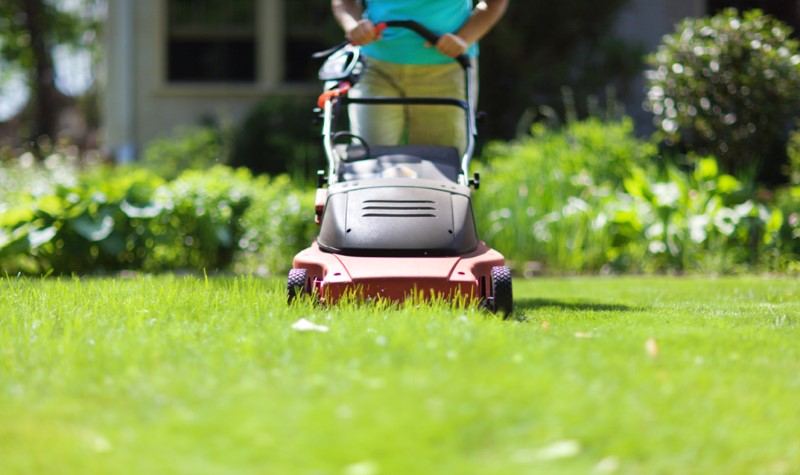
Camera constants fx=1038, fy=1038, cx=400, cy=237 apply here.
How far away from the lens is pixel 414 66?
15.3ft

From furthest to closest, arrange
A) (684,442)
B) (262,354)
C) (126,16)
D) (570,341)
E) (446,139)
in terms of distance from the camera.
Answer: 1. (126,16)
2. (446,139)
3. (570,341)
4. (262,354)
5. (684,442)

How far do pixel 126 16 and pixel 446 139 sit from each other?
8598 millimetres

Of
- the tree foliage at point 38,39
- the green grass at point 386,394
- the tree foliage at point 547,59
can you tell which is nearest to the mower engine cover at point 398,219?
the green grass at point 386,394

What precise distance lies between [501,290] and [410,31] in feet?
4.51

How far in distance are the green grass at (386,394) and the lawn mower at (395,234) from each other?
19 centimetres

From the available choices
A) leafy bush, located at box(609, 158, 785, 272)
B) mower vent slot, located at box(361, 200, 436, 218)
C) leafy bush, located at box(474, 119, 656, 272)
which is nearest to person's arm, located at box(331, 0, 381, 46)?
mower vent slot, located at box(361, 200, 436, 218)

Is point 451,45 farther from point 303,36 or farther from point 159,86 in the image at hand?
point 159,86

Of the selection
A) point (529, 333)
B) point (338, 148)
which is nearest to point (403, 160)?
point (338, 148)

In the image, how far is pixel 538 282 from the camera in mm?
6133

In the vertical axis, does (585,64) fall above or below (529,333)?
above

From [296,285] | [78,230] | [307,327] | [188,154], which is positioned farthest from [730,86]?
[188,154]

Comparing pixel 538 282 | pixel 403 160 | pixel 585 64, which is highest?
pixel 585 64

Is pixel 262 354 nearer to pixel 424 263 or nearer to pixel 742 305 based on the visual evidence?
pixel 424 263

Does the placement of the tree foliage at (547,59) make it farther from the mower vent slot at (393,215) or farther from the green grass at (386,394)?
the green grass at (386,394)
